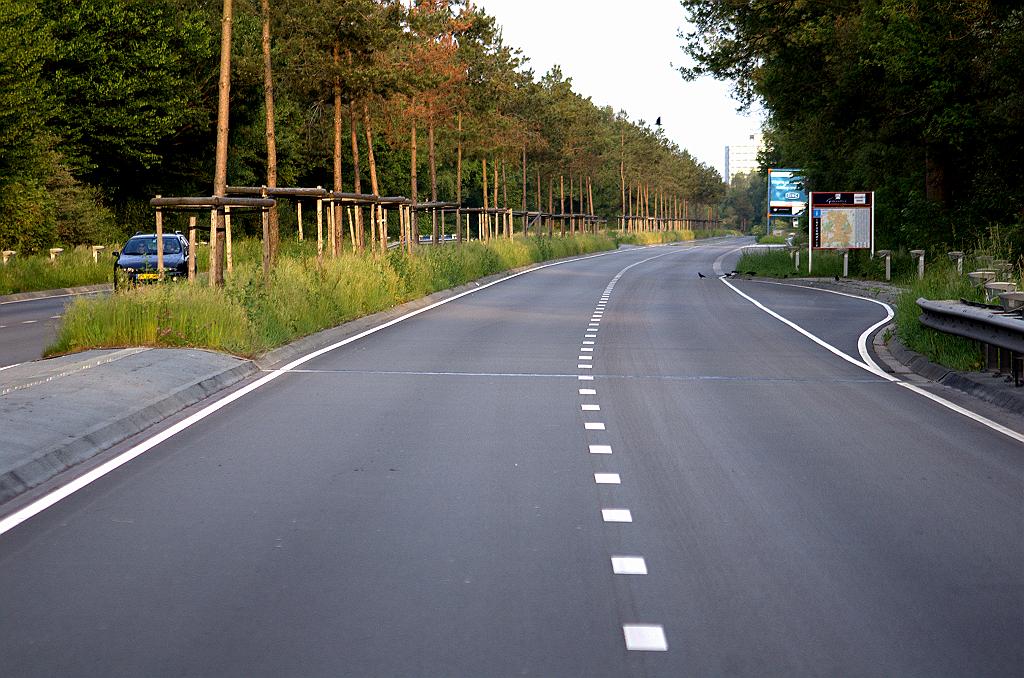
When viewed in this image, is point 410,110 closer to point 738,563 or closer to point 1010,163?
point 1010,163

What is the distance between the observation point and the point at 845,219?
44.8 meters

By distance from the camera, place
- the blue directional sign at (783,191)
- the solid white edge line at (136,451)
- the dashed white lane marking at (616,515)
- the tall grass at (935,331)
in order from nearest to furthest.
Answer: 1. the dashed white lane marking at (616,515)
2. the solid white edge line at (136,451)
3. the tall grass at (935,331)
4. the blue directional sign at (783,191)

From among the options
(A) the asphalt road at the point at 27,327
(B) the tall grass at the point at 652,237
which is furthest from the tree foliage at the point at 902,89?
(B) the tall grass at the point at 652,237

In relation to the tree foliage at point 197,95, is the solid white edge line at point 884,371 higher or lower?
lower

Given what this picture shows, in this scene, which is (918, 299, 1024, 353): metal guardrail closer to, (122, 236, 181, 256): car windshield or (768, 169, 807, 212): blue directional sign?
(122, 236, 181, 256): car windshield

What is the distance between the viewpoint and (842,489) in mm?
9172

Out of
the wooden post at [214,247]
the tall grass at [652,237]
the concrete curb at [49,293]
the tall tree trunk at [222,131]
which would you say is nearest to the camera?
the wooden post at [214,247]

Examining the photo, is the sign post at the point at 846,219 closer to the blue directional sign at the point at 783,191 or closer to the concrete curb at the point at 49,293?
the concrete curb at the point at 49,293

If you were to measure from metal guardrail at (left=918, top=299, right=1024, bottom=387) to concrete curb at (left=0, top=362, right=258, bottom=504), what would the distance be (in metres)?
8.56

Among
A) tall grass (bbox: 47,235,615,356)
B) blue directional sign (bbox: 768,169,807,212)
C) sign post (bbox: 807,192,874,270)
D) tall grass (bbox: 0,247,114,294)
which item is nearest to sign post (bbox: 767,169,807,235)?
blue directional sign (bbox: 768,169,807,212)

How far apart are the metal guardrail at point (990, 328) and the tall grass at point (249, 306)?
9.16 metres

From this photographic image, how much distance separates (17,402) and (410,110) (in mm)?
46997

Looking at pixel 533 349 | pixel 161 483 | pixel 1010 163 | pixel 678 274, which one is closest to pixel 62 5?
pixel 678 274

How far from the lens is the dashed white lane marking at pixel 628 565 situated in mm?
6844
